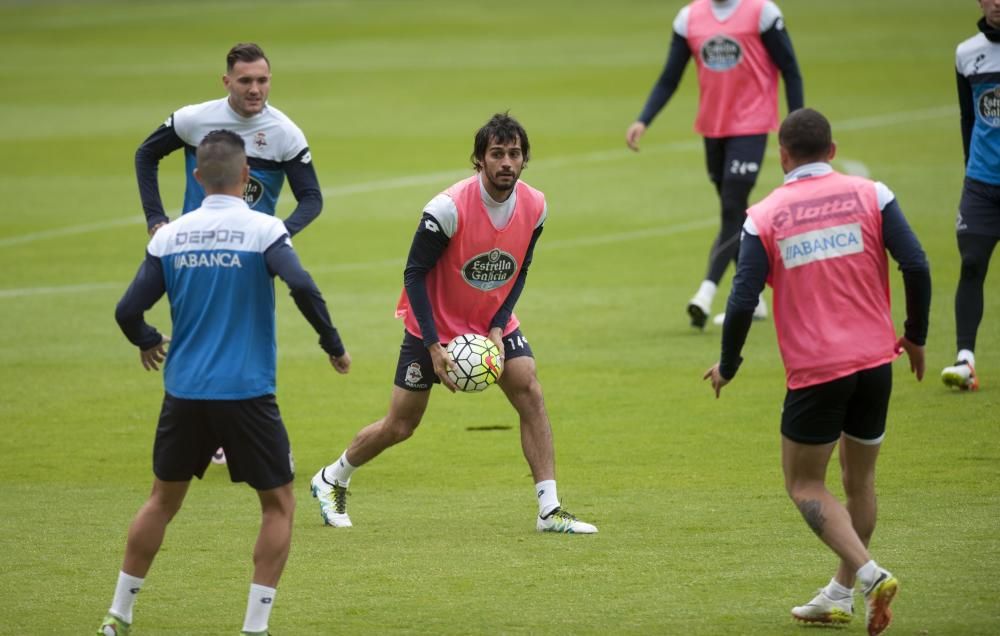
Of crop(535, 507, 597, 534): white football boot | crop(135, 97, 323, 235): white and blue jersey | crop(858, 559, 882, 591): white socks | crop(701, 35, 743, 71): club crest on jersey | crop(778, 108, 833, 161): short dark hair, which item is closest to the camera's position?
crop(858, 559, 882, 591): white socks

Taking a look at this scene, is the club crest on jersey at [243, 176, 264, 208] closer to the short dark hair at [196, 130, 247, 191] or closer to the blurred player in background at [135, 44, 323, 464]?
the blurred player in background at [135, 44, 323, 464]

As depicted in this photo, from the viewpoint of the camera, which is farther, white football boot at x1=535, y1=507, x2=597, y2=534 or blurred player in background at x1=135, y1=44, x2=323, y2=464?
blurred player in background at x1=135, y1=44, x2=323, y2=464

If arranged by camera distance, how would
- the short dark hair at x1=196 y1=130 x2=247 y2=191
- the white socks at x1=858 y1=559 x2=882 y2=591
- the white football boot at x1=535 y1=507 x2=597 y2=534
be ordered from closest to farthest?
the white socks at x1=858 y1=559 x2=882 y2=591 → the short dark hair at x1=196 y1=130 x2=247 y2=191 → the white football boot at x1=535 y1=507 x2=597 y2=534

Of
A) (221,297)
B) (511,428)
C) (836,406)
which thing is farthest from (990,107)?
(221,297)

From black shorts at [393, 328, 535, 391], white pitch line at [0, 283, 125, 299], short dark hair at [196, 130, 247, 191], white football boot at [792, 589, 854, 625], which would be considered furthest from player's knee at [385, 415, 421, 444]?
white pitch line at [0, 283, 125, 299]

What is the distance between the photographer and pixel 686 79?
38156mm

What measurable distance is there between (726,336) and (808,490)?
74 centimetres

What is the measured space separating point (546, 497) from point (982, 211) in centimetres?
449

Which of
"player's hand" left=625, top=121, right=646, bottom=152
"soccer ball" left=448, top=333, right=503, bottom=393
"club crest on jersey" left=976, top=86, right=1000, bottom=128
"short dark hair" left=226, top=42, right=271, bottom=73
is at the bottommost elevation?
"soccer ball" left=448, top=333, right=503, bottom=393

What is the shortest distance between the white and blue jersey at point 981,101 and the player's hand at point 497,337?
4.33 metres

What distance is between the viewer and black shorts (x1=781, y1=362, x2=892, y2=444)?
6859 mm

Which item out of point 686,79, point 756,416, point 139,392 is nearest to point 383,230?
point 139,392

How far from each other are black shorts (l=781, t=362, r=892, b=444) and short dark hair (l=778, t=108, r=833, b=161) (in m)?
0.94

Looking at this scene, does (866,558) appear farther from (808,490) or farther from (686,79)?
(686,79)
